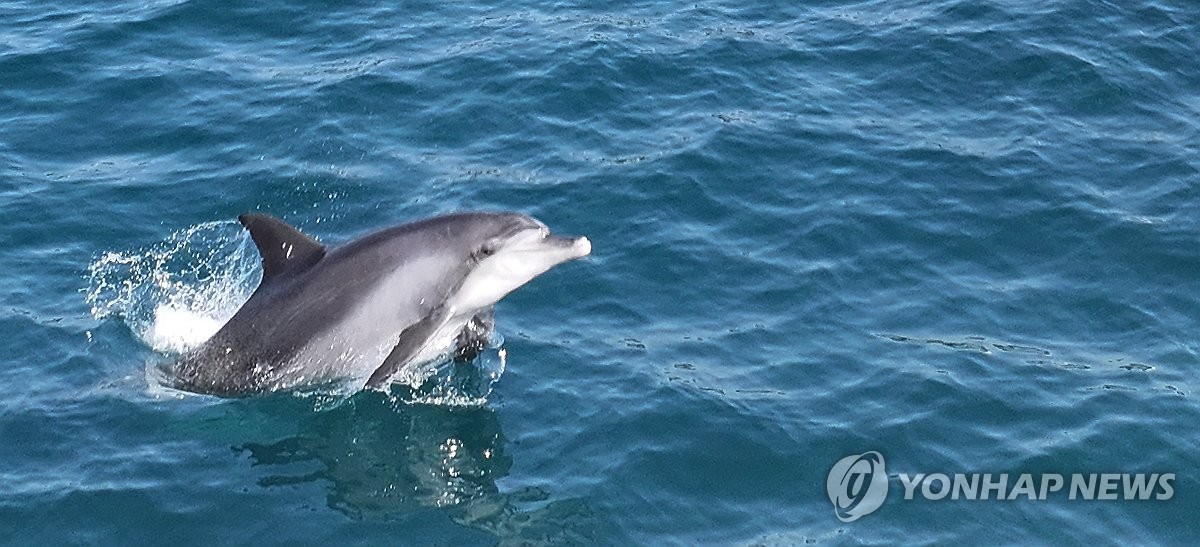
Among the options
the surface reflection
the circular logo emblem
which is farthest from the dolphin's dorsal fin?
the circular logo emblem

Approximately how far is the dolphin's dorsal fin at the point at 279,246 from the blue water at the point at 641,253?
4.44 ft

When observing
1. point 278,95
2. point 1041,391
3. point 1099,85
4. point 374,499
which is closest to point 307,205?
point 278,95

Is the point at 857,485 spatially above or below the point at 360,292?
below

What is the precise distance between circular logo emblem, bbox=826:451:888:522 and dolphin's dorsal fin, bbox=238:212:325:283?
5.61m

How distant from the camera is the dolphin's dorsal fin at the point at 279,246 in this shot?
1678 centimetres

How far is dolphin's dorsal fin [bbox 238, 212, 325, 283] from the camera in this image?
16.8m

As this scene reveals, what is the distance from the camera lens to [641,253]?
2002 centimetres

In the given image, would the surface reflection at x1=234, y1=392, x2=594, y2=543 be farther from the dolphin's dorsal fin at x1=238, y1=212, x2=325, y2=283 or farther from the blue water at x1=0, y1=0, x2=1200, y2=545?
the dolphin's dorsal fin at x1=238, y1=212, x2=325, y2=283

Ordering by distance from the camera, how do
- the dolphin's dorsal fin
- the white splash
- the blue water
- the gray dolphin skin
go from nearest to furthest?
the blue water < the dolphin's dorsal fin < the gray dolphin skin < the white splash

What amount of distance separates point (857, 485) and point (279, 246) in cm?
617

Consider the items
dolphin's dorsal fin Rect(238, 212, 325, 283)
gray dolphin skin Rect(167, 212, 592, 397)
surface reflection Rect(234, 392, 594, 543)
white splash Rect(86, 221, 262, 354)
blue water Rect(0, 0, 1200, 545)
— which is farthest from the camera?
white splash Rect(86, 221, 262, 354)

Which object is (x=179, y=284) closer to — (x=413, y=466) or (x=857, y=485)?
(x=413, y=466)

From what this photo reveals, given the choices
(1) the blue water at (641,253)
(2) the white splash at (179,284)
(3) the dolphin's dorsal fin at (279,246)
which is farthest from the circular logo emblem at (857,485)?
(2) the white splash at (179,284)

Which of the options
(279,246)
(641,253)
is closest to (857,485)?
(641,253)
